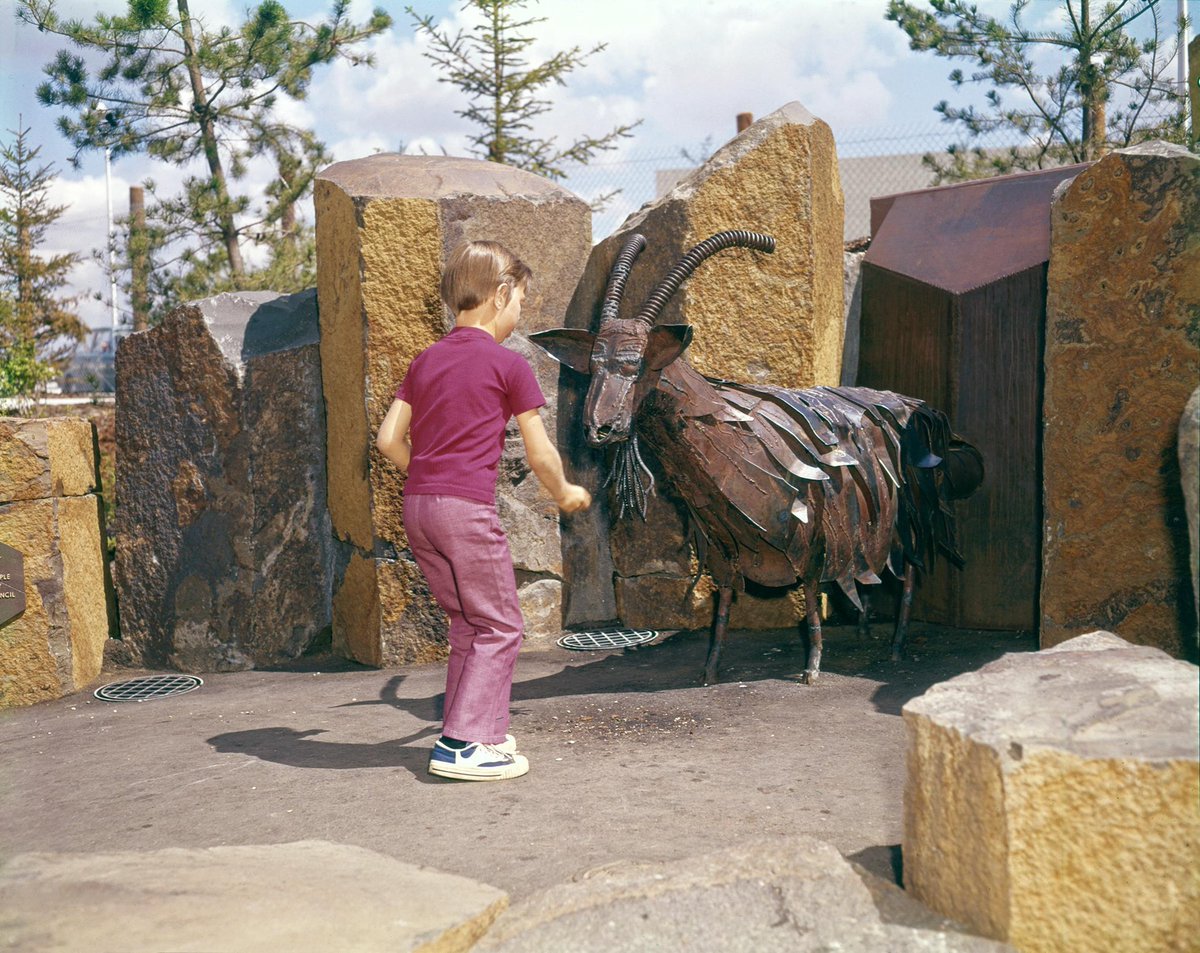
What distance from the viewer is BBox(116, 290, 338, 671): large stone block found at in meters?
6.05

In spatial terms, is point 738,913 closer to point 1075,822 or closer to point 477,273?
point 1075,822

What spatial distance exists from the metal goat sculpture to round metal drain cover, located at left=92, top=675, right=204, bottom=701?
256 centimetres

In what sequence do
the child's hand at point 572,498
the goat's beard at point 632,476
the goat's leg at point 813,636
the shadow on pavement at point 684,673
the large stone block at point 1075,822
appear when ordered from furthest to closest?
1. the goat's leg at point 813,636
2. the goat's beard at point 632,476
3. the shadow on pavement at point 684,673
4. the child's hand at point 572,498
5. the large stone block at point 1075,822

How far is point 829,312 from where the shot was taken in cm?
629

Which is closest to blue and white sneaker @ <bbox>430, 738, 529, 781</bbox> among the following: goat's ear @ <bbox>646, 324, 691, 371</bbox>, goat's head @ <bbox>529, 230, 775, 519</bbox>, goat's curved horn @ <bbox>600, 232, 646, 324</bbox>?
goat's head @ <bbox>529, 230, 775, 519</bbox>

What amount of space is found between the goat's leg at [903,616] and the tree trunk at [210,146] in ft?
20.1

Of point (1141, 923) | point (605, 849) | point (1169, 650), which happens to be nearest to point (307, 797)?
point (605, 849)

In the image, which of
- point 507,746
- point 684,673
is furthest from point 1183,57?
point 507,746

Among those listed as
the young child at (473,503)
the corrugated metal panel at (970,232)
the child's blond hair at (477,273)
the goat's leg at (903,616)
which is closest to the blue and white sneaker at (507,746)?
the young child at (473,503)

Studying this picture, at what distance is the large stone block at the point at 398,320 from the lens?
5.69 meters

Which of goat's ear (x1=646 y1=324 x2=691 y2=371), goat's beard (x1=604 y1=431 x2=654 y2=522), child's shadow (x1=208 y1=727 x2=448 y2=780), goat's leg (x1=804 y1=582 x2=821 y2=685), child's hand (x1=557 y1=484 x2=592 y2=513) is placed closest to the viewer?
child's hand (x1=557 y1=484 x2=592 y2=513)

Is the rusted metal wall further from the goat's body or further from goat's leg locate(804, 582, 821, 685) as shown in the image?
goat's leg locate(804, 582, 821, 685)

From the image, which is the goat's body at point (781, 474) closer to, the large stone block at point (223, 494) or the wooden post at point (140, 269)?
the large stone block at point (223, 494)

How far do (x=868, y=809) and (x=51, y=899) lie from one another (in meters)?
2.16
